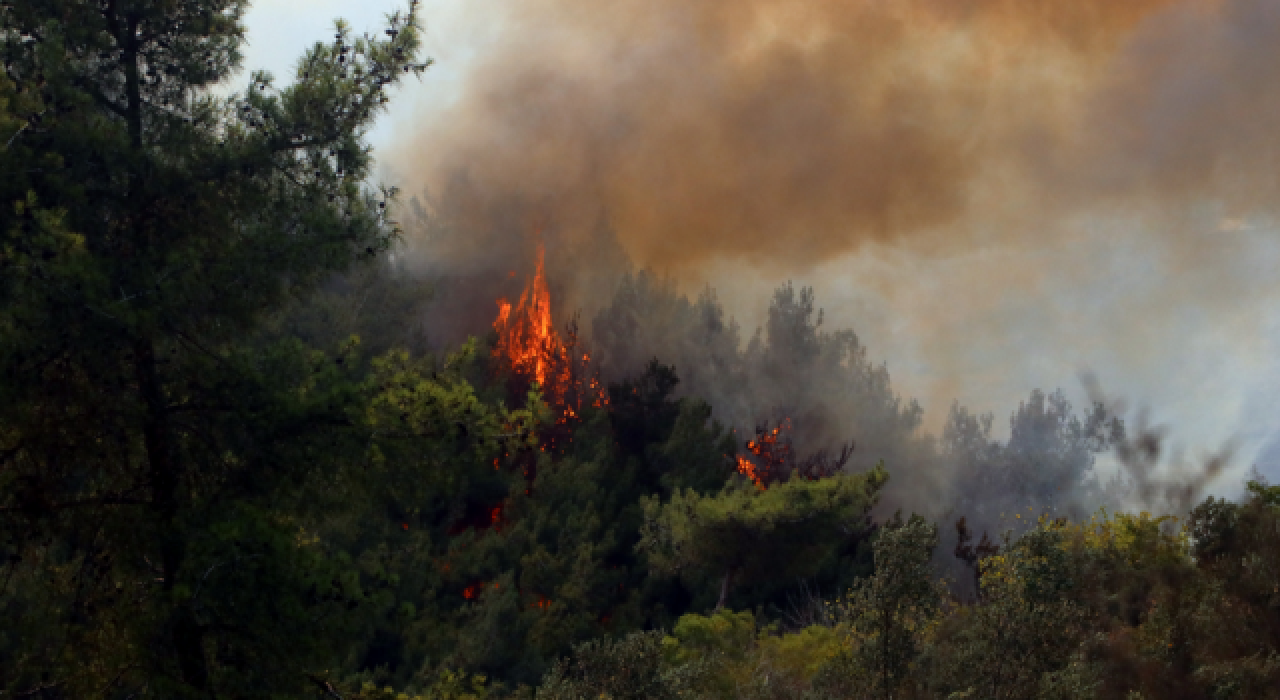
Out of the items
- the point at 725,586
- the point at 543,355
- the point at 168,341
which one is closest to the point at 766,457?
the point at 543,355

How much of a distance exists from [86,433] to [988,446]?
4865 centimetres

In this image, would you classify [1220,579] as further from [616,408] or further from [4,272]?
[616,408]

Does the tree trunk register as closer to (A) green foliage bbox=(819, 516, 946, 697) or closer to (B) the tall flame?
(A) green foliage bbox=(819, 516, 946, 697)

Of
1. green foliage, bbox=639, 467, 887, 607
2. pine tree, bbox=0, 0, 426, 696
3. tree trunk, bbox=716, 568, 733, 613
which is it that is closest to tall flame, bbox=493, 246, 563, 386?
green foliage, bbox=639, 467, 887, 607

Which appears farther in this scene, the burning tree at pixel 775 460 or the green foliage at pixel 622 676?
the burning tree at pixel 775 460

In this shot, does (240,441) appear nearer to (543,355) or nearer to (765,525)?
(765,525)

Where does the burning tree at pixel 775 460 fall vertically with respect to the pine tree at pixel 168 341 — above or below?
above

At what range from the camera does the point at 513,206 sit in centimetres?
4291

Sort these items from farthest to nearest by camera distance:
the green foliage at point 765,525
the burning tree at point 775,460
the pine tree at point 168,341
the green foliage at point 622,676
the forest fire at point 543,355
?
1. the forest fire at point 543,355
2. the burning tree at point 775,460
3. the green foliage at point 765,525
4. the green foliage at point 622,676
5. the pine tree at point 168,341

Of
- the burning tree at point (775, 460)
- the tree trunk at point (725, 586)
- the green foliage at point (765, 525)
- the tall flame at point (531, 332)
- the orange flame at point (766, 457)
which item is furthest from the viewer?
the tall flame at point (531, 332)

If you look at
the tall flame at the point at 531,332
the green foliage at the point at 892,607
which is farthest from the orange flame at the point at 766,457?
the green foliage at the point at 892,607

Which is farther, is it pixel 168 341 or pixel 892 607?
pixel 892 607

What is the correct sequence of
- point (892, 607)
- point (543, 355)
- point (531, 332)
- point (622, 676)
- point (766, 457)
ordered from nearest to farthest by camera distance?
point (892, 607)
point (622, 676)
point (766, 457)
point (543, 355)
point (531, 332)

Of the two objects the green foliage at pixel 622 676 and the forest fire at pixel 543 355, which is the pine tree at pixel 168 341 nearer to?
the green foliage at pixel 622 676
